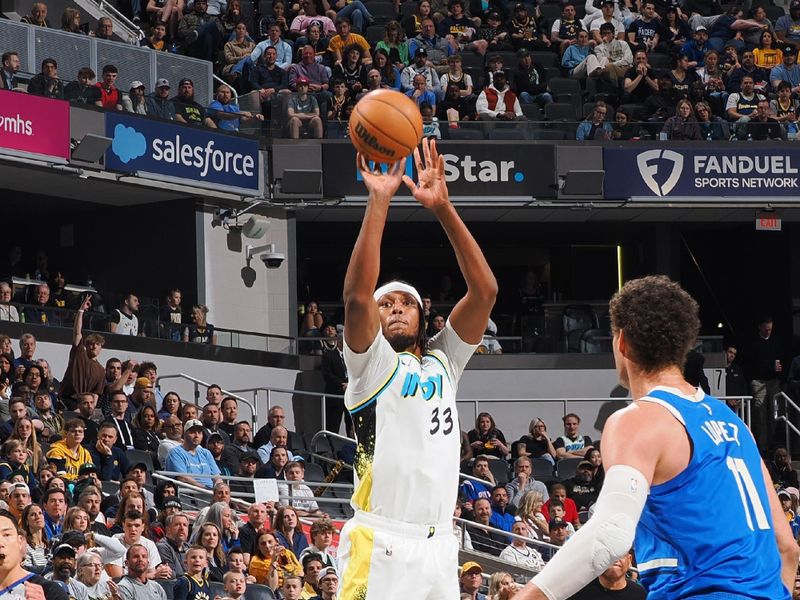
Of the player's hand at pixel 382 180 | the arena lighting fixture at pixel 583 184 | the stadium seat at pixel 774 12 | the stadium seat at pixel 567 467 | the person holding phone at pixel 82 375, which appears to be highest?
the stadium seat at pixel 774 12

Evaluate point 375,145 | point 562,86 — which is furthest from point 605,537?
point 562,86

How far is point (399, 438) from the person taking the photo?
5.42 metres

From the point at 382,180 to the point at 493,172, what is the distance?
1794 cm

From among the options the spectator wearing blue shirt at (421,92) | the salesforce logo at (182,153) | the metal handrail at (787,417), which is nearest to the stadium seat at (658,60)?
the spectator wearing blue shirt at (421,92)

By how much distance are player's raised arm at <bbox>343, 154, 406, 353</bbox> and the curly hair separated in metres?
1.26

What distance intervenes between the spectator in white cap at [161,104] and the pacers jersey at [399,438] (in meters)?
16.2

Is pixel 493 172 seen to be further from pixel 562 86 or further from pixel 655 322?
pixel 655 322

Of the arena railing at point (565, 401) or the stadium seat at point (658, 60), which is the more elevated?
the stadium seat at point (658, 60)

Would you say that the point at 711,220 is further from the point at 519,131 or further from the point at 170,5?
the point at 170,5

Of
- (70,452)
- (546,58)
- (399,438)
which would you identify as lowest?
(70,452)

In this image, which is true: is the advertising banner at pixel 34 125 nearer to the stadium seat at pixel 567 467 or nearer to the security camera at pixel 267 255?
the security camera at pixel 267 255

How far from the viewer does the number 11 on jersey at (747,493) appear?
157 inches

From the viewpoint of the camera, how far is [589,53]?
25438 millimetres

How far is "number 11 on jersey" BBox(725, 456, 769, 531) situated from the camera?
13.1ft
